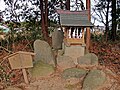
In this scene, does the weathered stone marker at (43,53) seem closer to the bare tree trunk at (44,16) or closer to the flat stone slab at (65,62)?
the flat stone slab at (65,62)

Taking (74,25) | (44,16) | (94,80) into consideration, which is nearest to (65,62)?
(74,25)

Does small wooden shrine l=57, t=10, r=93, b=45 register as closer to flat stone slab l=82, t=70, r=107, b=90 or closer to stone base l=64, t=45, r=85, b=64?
stone base l=64, t=45, r=85, b=64

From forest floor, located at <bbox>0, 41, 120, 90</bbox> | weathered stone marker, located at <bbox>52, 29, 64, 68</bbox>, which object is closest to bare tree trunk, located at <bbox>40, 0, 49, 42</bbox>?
weathered stone marker, located at <bbox>52, 29, 64, 68</bbox>

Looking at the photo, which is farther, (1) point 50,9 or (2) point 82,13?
(1) point 50,9

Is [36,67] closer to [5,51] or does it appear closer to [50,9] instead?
[5,51]

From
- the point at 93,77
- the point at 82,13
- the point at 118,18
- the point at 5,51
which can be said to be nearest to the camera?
the point at 93,77

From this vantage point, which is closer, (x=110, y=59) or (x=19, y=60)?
(x=19, y=60)

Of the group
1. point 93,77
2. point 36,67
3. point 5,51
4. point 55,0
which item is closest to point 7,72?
point 36,67

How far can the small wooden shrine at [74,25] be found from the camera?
5.87 meters

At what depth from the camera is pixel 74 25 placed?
19.1 ft

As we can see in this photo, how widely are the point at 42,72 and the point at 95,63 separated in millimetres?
1615

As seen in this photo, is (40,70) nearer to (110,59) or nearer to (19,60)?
(19,60)

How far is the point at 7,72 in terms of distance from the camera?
576 centimetres

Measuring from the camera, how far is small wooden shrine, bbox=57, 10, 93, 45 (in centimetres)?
587
